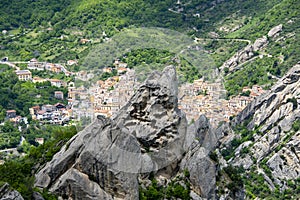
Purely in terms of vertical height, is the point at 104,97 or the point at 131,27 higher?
the point at 131,27

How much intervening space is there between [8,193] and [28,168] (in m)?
4.04

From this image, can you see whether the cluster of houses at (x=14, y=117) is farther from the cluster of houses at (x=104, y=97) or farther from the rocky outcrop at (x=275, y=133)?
the cluster of houses at (x=104, y=97)

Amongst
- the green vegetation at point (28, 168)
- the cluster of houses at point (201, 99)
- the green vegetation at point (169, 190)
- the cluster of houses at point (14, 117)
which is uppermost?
the cluster of houses at point (201, 99)

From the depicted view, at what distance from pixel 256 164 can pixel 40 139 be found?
562 inches

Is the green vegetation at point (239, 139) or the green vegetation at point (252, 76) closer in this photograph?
the green vegetation at point (239, 139)

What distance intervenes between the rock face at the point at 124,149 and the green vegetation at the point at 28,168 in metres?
0.51

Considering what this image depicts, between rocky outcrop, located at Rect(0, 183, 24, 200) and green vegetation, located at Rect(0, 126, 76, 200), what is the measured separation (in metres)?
0.58

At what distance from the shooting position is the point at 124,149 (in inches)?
793

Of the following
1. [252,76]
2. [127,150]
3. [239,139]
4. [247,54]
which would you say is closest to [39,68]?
[247,54]

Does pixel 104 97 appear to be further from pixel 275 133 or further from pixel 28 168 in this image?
pixel 275 133

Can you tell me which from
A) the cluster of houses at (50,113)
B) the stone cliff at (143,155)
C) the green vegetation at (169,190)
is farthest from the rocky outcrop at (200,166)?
the cluster of houses at (50,113)

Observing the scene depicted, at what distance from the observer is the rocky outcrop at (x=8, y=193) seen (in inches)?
702

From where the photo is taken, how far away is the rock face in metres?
19.9

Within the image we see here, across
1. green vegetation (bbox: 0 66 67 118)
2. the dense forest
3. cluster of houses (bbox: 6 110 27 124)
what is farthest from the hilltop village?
green vegetation (bbox: 0 66 67 118)
